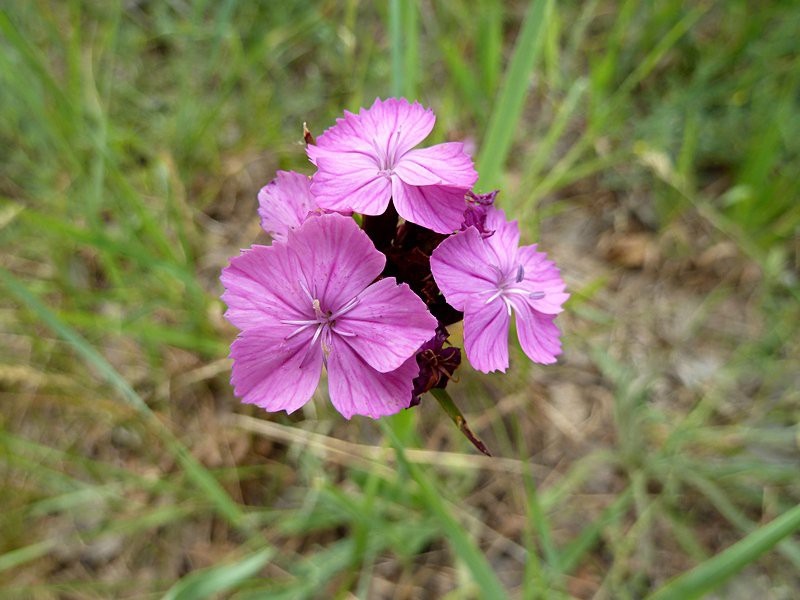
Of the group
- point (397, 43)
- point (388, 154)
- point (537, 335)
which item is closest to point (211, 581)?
point (537, 335)

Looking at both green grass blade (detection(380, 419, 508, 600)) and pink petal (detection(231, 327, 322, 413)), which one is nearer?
pink petal (detection(231, 327, 322, 413))

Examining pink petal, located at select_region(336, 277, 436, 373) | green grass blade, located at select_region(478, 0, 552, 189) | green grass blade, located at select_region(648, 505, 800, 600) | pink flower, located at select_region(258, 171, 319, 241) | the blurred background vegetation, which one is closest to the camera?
pink petal, located at select_region(336, 277, 436, 373)

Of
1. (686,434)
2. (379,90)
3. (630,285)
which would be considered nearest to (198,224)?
(379,90)

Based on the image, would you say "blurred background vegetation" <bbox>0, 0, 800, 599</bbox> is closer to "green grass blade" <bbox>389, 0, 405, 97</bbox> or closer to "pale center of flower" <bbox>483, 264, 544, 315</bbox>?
"green grass blade" <bbox>389, 0, 405, 97</bbox>

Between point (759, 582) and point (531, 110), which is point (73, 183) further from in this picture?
point (759, 582)

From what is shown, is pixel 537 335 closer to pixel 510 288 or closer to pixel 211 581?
pixel 510 288

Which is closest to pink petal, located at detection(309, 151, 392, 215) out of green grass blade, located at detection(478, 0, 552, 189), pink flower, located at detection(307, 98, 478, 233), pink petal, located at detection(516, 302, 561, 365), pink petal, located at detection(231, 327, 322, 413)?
pink flower, located at detection(307, 98, 478, 233)

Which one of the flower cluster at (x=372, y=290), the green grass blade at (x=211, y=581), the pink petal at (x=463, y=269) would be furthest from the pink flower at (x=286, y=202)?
the green grass blade at (x=211, y=581)

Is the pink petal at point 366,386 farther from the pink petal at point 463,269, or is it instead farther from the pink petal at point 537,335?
the pink petal at point 537,335
